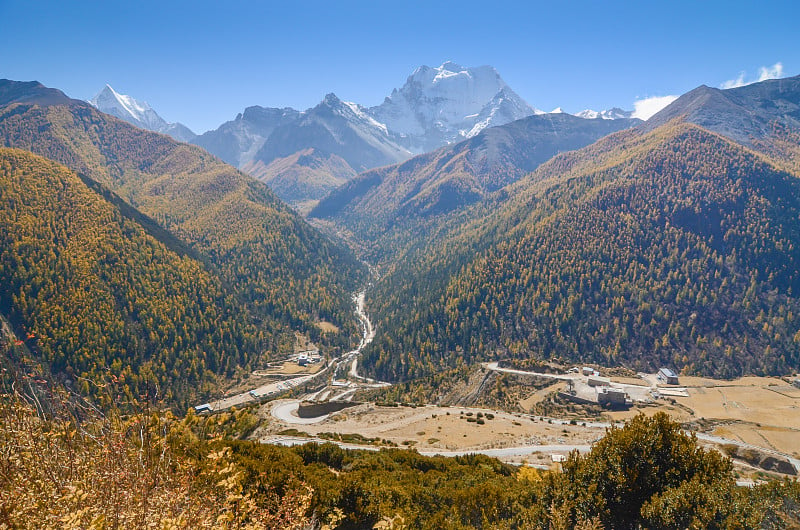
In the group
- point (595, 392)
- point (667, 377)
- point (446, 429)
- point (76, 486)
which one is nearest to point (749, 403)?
point (667, 377)

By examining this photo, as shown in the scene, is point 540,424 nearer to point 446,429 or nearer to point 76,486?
point 446,429

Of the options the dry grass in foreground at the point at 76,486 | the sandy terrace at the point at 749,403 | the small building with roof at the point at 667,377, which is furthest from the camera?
the small building with roof at the point at 667,377

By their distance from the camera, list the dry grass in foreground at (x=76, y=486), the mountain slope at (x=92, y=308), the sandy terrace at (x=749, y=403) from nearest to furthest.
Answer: the dry grass in foreground at (x=76, y=486)
the sandy terrace at (x=749, y=403)
the mountain slope at (x=92, y=308)

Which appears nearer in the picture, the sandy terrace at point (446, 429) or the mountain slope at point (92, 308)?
the sandy terrace at point (446, 429)

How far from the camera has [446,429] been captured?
8169cm

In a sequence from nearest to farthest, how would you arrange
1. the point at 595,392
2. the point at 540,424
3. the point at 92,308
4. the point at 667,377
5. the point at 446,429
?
→ the point at 446,429 → the point at 540,424 → the point at 595,392 → the point at 667,377 → the point at 92,308

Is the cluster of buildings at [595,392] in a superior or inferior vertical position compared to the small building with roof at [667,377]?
superior

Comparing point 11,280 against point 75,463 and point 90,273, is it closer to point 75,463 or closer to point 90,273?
point 90,273

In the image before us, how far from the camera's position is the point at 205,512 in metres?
11.9

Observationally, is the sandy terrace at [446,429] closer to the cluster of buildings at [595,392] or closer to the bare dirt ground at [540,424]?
the bare dirt ground at [540,424]

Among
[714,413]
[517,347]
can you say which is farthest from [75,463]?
[517,347]

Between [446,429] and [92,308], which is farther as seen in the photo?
[92,308]

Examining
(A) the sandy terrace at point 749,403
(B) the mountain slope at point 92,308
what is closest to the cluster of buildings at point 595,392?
(A) the sandy terrace at point 749,403

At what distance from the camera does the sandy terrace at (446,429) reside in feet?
251
